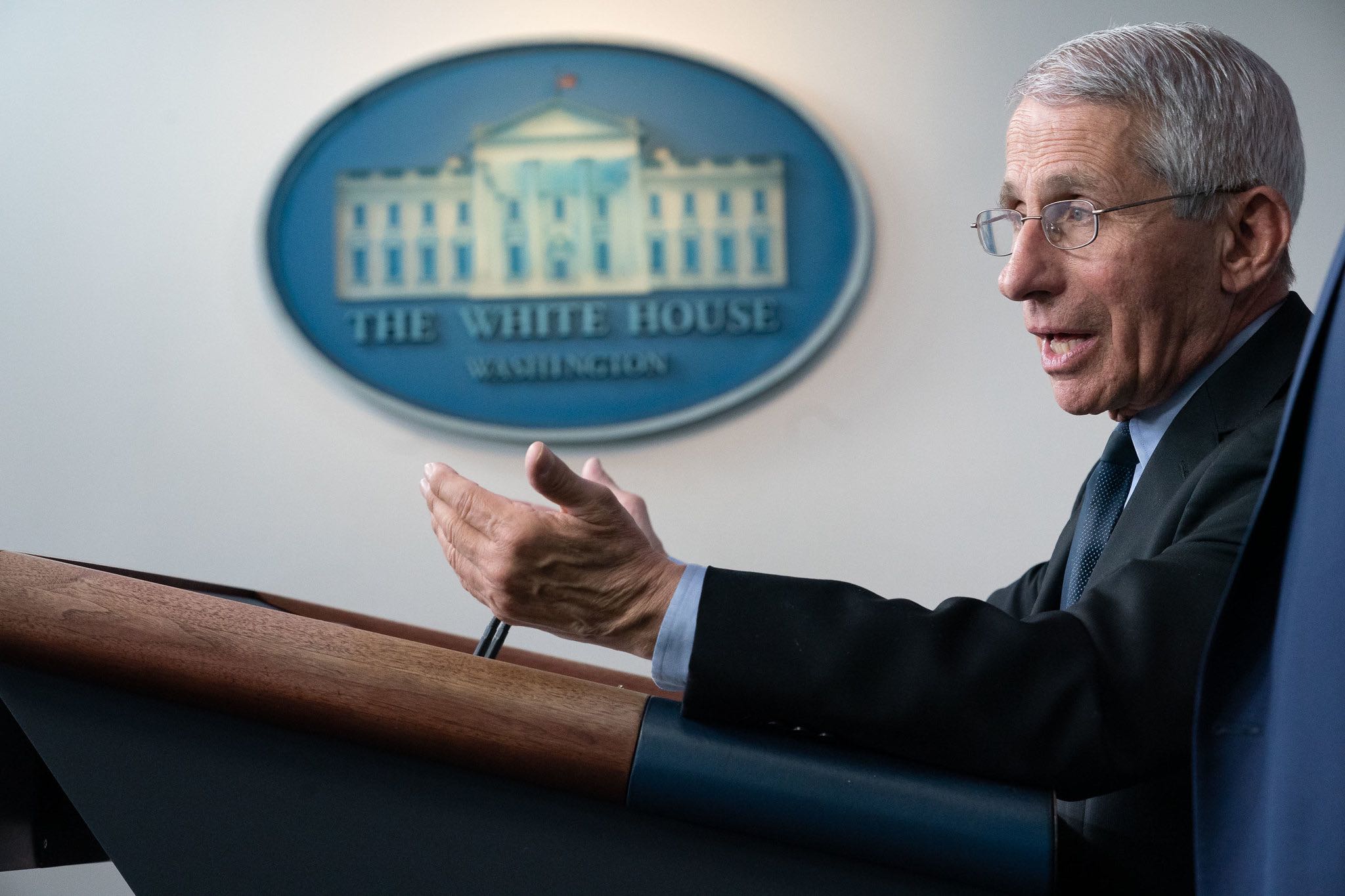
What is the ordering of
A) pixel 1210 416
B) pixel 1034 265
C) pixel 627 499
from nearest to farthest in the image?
pixel 1210 416
pixel 1034 265
pixel 627 499

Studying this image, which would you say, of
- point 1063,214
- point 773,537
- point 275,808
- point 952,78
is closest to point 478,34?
point 952,78

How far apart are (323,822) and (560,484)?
9.7 inches

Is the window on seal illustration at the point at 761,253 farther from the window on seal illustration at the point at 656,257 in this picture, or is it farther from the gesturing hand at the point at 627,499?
the gesturing hand at the point at 627,499

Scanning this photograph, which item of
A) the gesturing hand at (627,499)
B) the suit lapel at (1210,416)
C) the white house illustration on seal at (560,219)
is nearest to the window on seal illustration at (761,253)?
the white house illustration on seal at (560,219)

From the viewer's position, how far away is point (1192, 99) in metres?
1.01

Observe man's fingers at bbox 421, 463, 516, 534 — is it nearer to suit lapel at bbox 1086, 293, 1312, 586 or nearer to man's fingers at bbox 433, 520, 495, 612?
man's fingers at bbox 433, 520, 495, 612

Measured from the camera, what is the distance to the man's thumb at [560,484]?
2.28ft

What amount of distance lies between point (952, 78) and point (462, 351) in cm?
110

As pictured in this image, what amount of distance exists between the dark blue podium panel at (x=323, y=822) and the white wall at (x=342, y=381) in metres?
1.46

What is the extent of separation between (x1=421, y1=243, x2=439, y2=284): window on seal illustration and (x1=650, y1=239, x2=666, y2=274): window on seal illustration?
414 millimetres

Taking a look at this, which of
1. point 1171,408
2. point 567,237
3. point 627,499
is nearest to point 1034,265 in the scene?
point 1171,408

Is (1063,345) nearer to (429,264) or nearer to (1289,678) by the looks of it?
(1289,678)

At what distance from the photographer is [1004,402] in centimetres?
219

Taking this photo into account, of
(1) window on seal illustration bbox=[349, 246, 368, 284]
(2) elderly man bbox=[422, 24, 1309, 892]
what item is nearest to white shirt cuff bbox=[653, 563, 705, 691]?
(2) elderly man bbox=[422, 24, 1309, 892]
